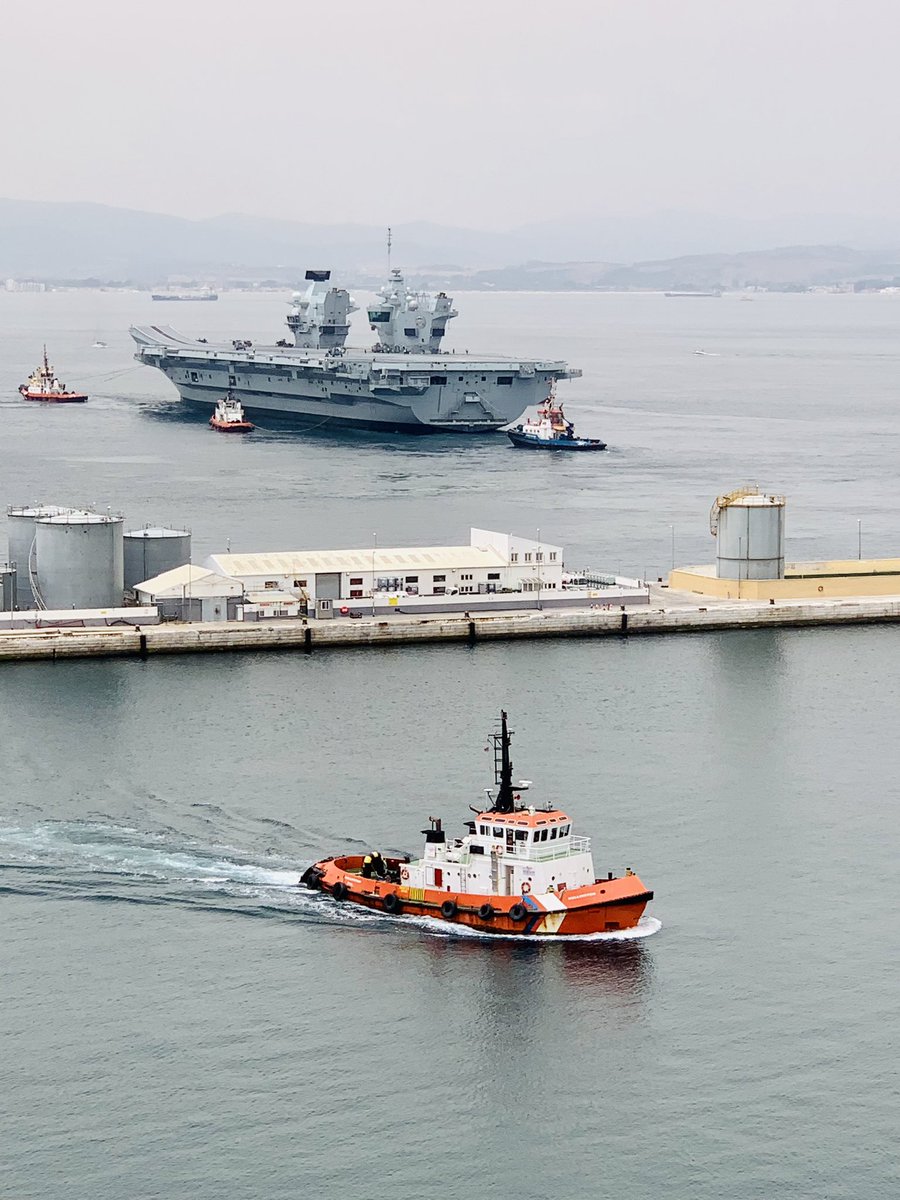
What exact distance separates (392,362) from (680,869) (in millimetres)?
87804

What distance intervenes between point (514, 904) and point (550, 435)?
76.7 meters

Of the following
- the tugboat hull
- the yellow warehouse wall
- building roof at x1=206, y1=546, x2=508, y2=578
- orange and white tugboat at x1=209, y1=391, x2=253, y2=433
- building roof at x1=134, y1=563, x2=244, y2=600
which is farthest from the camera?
orange and white tugboat at x1=209, y1=391, x2=253, y2=433

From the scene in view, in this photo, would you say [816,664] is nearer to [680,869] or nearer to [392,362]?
[680,869]

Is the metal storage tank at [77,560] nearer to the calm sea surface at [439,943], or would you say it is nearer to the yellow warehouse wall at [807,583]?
the calm sea surface at [439,943]

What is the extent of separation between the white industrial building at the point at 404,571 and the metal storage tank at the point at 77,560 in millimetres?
3174

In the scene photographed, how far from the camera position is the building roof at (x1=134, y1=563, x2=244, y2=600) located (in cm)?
5828

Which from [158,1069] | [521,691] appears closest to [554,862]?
[158,1069]

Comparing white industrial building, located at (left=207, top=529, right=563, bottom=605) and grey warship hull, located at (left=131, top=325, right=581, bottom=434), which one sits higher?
grey warship hull, located at (left=131, top=325, right=581, bottom=434)

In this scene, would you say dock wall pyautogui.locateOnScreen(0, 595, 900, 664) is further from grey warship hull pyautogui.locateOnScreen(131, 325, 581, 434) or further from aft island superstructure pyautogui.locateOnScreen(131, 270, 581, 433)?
aft island superstructure pyautogui.locateOnScreen(131, 270, 581, 433)

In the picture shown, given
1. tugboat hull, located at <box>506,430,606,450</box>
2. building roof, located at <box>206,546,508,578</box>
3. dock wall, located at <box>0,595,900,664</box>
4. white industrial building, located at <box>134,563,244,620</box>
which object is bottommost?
dock wall, located at <box>0,595,900,664</box>

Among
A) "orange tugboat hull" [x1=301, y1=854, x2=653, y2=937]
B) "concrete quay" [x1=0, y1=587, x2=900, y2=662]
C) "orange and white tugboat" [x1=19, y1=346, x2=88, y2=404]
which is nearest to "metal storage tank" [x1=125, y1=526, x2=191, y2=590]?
"concrete quay" [x1=0, y1=587, x2=900, y2=662]

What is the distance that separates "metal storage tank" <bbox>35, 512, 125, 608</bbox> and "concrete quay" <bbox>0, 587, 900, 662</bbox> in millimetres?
2407

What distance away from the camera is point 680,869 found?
118ft

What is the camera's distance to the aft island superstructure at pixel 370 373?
119125 mm
